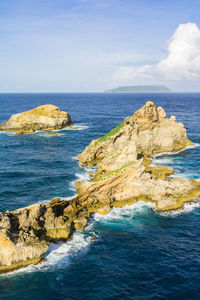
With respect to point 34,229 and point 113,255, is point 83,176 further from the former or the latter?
point 113,255

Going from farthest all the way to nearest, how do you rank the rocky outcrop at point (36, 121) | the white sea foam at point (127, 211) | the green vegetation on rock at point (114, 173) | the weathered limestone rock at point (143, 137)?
1. the rocky outcrop at point (36, 121)
2. the weathered limestone rock at point (143, 137)
3. the green vegetation on rock at point (114, 173)
4. the white sea foam at point (127, 211)

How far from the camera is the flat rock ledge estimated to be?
30844 millimetres

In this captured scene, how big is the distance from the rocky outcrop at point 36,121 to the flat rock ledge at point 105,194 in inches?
1827

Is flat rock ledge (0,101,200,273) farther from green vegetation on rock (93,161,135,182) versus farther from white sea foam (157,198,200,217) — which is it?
white sea foam (157,198,200,217)

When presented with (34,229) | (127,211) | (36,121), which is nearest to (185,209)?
(127,211)

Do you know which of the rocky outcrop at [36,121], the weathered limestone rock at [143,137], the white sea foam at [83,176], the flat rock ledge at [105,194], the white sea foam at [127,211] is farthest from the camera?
the rocky outcrop at [36,121]

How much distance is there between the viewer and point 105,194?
4475 centimetres

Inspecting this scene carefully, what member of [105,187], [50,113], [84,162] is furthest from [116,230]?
[50,113]

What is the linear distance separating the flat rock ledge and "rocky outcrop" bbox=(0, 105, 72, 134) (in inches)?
1827

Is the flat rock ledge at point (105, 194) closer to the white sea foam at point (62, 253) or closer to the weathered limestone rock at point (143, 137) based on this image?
the weathered limestone rock at point (143, 137)

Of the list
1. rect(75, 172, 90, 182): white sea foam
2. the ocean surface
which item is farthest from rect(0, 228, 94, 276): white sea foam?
rect(75, 172, 90, 182): white sea foam

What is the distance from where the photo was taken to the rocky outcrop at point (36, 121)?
107438 millimetres

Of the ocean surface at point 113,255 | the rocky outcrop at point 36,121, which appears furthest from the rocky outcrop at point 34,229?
the rocky outcrop at point 36,121

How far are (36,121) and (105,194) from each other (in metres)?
72.0
